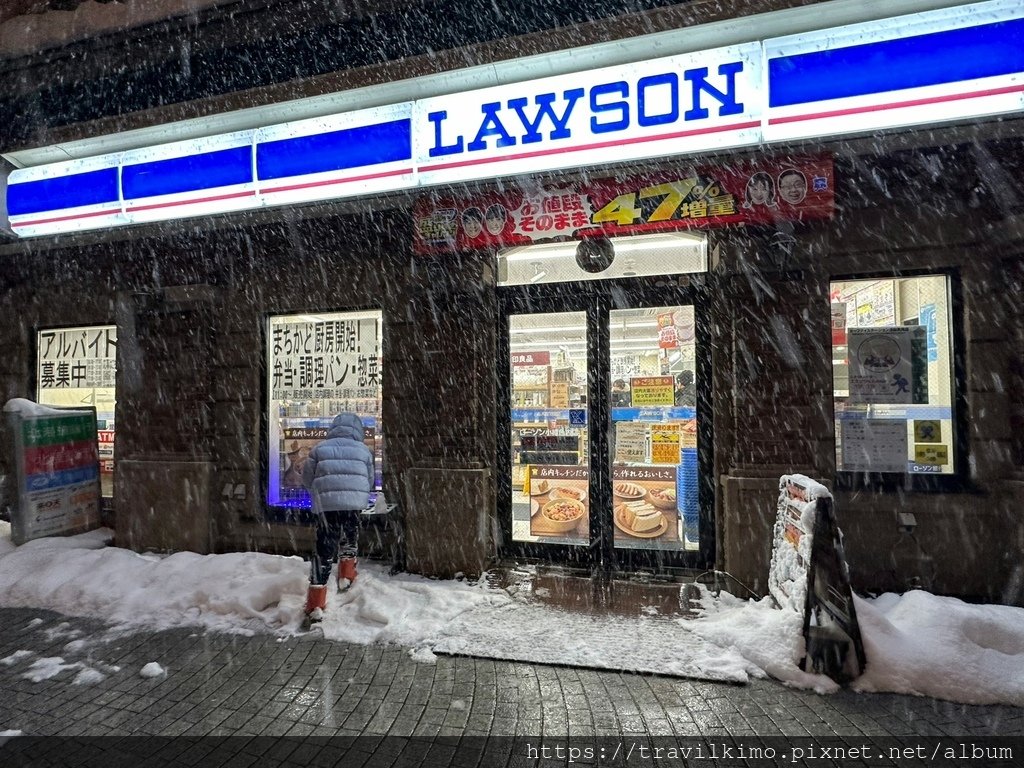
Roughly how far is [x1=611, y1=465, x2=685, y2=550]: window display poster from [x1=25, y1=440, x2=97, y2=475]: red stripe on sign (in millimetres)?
7542

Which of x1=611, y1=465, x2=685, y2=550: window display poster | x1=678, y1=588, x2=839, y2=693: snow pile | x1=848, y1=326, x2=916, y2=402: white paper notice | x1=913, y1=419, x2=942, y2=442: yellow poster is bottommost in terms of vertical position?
x1=678, y1=588, x2=839, y2=693: snow pile

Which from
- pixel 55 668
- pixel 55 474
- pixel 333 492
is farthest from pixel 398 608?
pixel 55 474

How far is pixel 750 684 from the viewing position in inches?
157

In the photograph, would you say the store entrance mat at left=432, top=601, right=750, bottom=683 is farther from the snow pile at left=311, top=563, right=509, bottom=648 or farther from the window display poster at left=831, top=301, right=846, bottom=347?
the window display poster at left=831, top=301, right=846, bottom=347

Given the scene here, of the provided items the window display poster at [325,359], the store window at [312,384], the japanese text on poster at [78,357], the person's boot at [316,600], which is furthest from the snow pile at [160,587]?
the japanese text on poster at [78,357]

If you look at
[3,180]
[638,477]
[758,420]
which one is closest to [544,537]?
[638,477]

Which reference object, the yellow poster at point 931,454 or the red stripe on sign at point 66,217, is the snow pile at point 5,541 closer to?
Result: the red stripe on sign at point 66,217

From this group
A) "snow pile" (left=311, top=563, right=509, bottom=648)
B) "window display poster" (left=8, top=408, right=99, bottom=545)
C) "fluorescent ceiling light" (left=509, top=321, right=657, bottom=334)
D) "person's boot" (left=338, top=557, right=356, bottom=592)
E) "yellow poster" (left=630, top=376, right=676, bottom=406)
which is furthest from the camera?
"window display poster" (left=8, top=408, right=99, bottom=545)

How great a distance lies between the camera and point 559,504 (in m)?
6.88

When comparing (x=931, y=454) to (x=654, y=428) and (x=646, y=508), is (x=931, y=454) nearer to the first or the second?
(x=654, y=428)

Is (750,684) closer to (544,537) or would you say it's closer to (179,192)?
(544,537)

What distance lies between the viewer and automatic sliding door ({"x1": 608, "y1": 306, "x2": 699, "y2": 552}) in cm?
657

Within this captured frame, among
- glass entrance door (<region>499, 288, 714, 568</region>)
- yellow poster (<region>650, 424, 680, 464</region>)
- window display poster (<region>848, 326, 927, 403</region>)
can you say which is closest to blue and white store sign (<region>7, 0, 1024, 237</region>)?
glass entrance door (<region>499, 288, 714, 568</region>)

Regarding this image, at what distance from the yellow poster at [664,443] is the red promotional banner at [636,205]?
7.41ft
